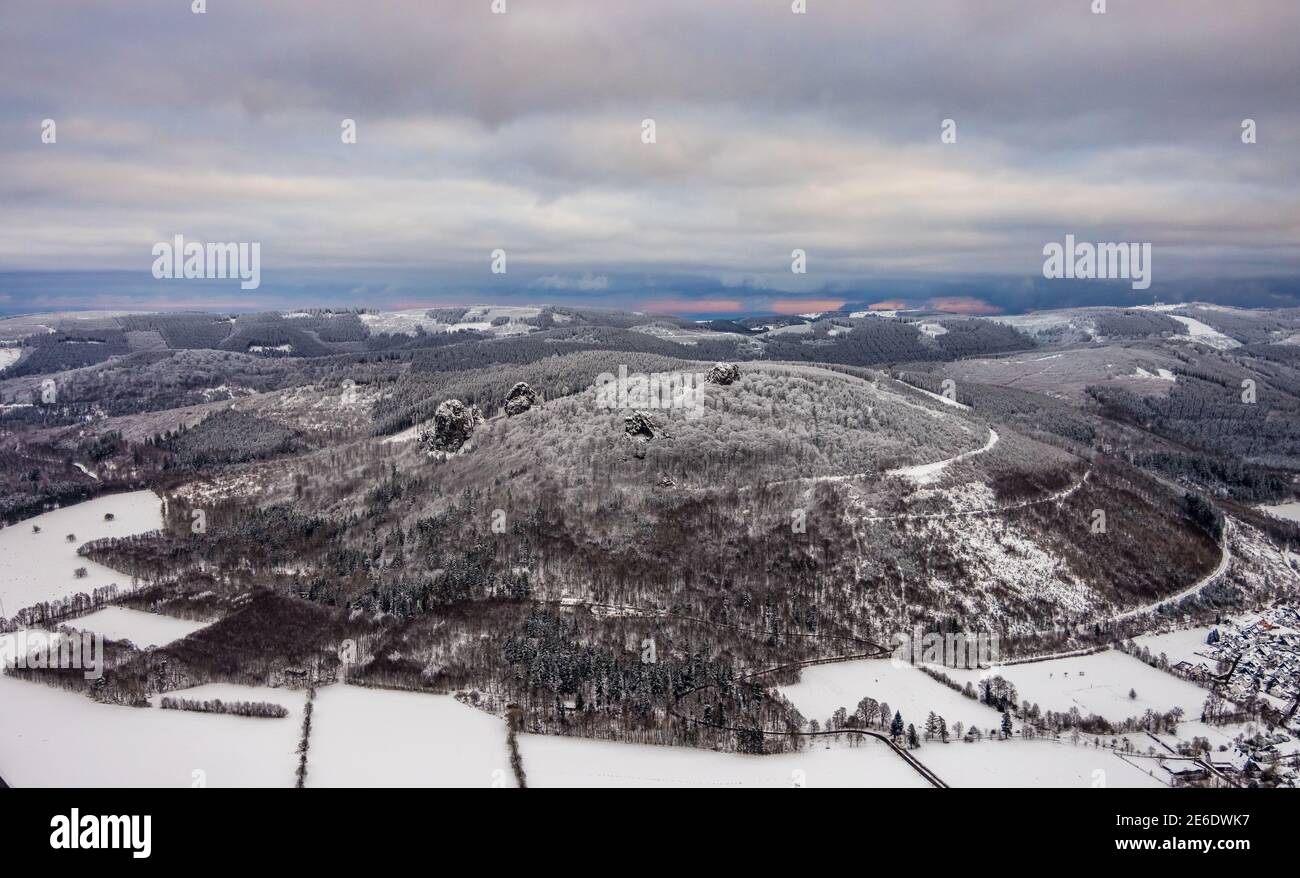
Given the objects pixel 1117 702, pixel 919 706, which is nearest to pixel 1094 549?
pixel 1117 702

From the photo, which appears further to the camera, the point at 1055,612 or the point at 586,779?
the point at 1055,612

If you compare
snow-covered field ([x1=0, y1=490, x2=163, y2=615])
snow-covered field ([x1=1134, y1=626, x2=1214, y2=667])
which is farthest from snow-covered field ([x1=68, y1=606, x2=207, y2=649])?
snow-covered field ([x1=1134, y1=626, x2=1214, y2=667])

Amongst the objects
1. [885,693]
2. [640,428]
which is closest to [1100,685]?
[885,693]

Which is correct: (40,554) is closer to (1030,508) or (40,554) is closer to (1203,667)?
(1030,508)

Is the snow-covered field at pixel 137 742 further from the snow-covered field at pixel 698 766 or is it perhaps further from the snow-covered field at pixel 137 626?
the snow-covered field at pixel 698 766

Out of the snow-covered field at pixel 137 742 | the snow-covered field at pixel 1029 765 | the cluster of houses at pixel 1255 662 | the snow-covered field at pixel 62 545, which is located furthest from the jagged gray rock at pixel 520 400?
the cluster of houses at pixel 1255 662

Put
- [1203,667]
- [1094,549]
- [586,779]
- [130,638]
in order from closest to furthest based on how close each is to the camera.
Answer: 1. [586,779]
2. [1203,667]
3. [130,638]
4. [1094,549]
